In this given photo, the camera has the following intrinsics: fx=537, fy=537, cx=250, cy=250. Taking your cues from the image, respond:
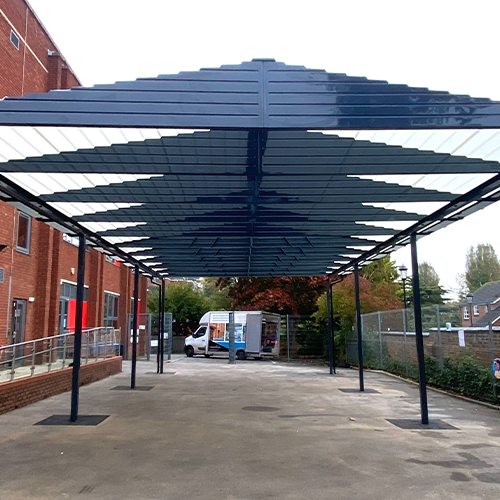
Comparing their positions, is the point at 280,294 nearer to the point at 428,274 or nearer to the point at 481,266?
the point at 481,266

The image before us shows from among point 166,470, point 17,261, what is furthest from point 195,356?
point 166,470

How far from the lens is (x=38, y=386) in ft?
40.1

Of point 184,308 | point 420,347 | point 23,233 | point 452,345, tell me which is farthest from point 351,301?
point 184,308

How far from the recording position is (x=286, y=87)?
5785 mm

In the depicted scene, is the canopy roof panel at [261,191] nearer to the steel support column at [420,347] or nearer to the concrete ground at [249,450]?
the steel support column at [420,347]

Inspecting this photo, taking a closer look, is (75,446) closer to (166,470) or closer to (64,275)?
(166,470)

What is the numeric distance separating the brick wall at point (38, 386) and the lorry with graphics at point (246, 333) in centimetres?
1434

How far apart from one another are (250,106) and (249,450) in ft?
15.4

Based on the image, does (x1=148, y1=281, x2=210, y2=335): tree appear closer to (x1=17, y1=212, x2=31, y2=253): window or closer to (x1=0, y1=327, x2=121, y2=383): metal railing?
(x1=0, y1=327, x2=121, y2=383): metal railing

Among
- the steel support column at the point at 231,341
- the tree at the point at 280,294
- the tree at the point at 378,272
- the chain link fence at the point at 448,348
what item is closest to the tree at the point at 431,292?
the tree at the point at 378,272

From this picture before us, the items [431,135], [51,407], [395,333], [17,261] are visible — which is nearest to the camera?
[431,135]

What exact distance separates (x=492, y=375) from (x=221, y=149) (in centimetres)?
863

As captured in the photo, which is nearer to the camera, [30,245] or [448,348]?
[448,348]

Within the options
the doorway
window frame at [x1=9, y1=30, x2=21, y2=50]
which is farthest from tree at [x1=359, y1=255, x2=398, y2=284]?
window frame at [x1=9, y1=30, x2=21, y2=50]
